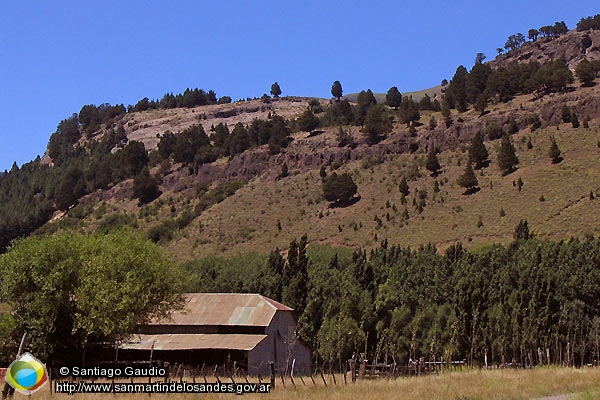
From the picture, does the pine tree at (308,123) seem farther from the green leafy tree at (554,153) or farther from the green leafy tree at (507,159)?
the green leafy tree at (554,153)

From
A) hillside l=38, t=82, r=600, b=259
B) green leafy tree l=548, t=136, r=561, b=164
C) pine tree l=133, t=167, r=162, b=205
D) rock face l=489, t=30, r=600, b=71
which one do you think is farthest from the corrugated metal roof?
rock face l=489, t=30, r=600, b=71

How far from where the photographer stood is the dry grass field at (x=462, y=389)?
1109 inches

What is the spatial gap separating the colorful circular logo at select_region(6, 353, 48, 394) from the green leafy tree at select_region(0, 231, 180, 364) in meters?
22.9

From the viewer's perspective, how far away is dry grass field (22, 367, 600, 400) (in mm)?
28156

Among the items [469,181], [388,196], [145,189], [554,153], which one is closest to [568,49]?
[554,153]

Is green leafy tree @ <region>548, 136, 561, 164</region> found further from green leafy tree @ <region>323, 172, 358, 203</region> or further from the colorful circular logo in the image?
the colorful circular logo

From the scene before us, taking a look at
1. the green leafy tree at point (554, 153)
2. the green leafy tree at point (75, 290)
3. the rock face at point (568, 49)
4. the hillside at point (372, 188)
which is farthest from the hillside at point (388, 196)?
the rock face at point (568, 49)

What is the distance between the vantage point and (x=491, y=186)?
99.3 m

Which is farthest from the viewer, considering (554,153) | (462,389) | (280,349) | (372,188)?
(372,188)

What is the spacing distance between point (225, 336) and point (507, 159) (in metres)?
59.8

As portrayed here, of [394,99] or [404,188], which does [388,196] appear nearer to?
[404,188]

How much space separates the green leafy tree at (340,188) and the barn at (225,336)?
54647 millimetres

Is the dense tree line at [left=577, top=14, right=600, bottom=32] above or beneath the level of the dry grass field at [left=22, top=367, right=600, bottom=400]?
above

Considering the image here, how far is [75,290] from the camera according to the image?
45219 mm
